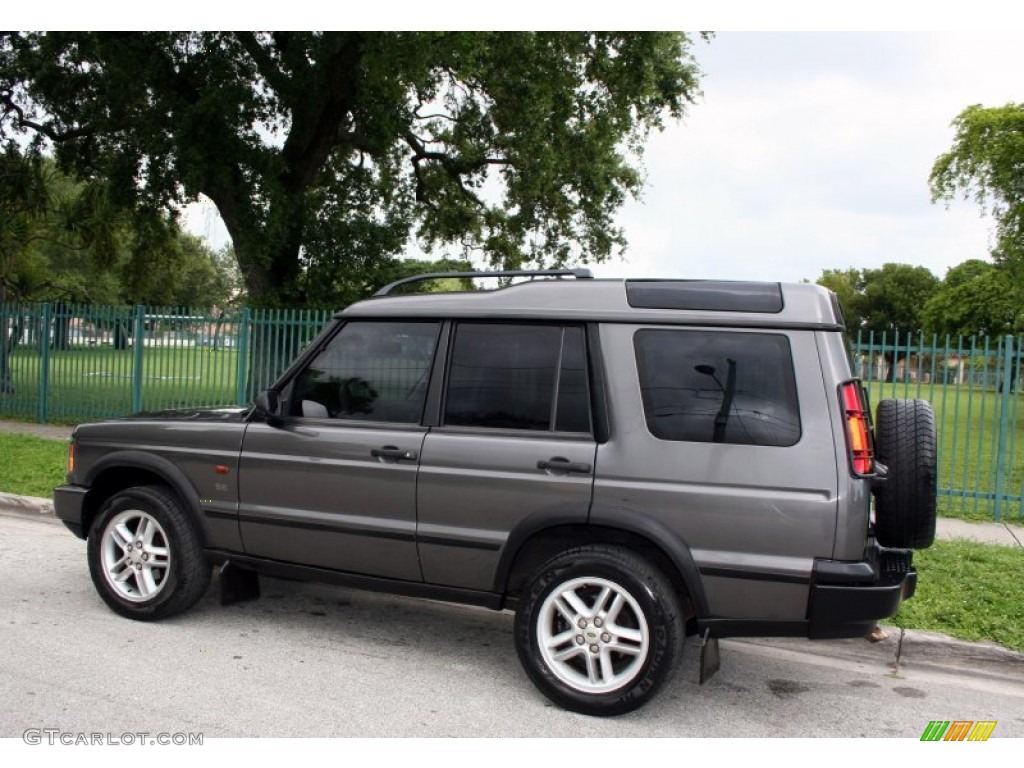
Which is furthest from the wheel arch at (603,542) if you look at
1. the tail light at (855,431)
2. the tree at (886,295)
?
the tree at (886,295)

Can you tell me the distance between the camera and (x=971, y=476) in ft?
45.3

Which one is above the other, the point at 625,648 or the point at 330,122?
the point at 330,122

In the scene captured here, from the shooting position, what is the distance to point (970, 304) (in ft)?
167

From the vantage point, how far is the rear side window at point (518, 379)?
4.34m

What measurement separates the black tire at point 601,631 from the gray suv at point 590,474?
10 millimetres

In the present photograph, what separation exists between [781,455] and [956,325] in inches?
2131

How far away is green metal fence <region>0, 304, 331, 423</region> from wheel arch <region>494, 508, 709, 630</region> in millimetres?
9704

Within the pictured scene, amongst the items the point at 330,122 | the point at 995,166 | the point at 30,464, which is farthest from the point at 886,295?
the point at 30,464

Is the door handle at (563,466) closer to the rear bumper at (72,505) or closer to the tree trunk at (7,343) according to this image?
the rear bumper at (72,505)

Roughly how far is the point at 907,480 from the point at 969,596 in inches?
98.0

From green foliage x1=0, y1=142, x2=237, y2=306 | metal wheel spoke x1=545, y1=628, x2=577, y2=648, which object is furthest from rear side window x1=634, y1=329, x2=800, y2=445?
green foliage x1=0, y1=142, x2=237, y2=306

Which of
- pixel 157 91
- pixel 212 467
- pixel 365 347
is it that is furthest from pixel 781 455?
pixel 157 91

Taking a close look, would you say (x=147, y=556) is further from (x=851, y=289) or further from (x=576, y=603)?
(x=851, y=289)
